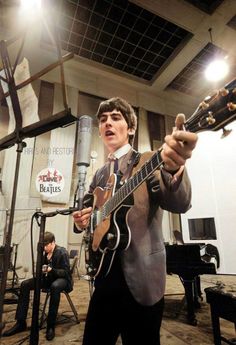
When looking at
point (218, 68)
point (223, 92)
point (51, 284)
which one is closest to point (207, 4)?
point (218, 68)

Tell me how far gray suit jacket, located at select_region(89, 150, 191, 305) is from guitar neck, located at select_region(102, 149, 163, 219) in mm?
57

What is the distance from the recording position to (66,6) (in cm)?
590

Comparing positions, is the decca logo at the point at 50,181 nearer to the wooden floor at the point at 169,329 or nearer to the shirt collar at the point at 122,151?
the wooden floor at the point at 169,329

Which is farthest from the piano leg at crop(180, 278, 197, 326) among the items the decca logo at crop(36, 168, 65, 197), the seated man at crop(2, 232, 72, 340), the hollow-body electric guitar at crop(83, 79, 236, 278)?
the decca logo at crop(36, 168, 65, 197)

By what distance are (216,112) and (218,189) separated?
24.5 ft

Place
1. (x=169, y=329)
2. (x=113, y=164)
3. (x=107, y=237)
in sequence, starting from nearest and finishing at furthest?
(x=107, y=237)
(x=113, y=164)
(x=169, y=329)

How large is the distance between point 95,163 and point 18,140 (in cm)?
638

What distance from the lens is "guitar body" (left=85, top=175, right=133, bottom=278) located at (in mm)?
1062

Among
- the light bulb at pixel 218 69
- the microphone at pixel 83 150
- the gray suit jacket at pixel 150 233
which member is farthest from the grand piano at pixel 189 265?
the light bulb at pixel 218 69

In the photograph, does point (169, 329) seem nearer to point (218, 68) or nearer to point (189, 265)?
point (189, 265)

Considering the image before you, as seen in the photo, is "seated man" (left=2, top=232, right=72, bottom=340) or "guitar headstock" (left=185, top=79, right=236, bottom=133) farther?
"seated man" (left=2, top=232, right=72, bottom=340)

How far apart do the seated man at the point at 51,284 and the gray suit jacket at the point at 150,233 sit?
209 centimetres

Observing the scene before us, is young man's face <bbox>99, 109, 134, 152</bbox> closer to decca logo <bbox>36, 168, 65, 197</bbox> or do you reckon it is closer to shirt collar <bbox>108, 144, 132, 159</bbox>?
shirt collar <bbox>108, 144, 132, 159</bbox>

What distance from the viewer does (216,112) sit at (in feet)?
2.68
